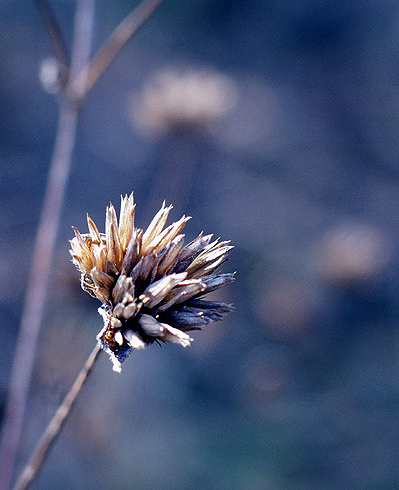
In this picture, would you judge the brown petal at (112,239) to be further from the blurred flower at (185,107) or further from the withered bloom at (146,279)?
the blurred flower at (185,107)

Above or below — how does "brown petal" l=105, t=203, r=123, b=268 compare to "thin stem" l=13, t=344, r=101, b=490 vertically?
above

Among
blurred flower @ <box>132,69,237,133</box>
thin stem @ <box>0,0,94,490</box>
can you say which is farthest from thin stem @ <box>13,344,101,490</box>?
blurred flower @ <box>132,69,237,133</box>

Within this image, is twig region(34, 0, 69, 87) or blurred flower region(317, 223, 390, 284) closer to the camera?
twig region(34, 0, 69, 87)

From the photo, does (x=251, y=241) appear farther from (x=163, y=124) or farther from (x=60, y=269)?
(x=60, y=269)

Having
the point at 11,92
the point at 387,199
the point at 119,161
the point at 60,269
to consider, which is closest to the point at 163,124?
the point at 60,269

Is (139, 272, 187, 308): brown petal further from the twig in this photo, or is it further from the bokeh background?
the twig

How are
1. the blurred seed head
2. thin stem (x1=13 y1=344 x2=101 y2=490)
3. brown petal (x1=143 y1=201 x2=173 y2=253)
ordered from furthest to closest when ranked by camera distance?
the blurred seed head → brown petal (x1=143 y1=201 x2=173 y2=253) → thin stem (x1=13 y1=344 x2=101 y2=490)

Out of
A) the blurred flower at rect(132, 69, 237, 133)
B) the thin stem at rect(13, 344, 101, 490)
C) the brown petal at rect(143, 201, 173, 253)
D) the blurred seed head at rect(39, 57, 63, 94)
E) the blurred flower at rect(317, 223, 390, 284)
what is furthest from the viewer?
the blurred flower at rect(317, 223, 390, 284)

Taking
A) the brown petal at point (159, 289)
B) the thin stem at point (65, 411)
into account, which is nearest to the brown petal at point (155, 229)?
the brown petal at point (159, 289)
